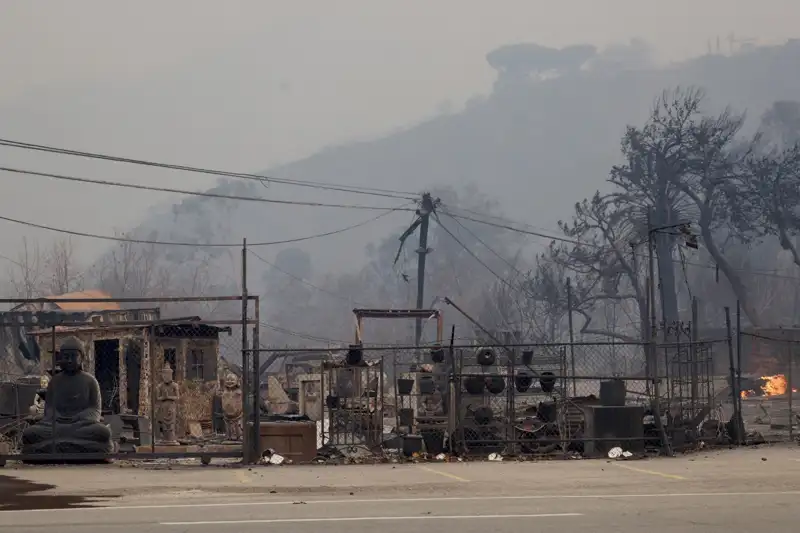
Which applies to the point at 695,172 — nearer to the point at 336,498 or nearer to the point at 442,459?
the point at 442,459

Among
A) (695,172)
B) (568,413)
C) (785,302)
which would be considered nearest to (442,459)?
(568,413)

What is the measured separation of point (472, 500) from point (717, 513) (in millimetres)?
3075

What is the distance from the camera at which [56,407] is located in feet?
71.5

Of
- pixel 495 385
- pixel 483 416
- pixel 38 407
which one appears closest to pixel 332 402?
pixel 495 385

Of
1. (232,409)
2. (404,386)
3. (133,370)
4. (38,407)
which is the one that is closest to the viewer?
(38,407)

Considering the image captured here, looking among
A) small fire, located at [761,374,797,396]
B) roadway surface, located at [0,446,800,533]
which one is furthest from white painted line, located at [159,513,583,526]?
small fire, located at [761,374,797,396]

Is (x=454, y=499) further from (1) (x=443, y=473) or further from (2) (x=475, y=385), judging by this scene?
(2) (x=475, y=385)

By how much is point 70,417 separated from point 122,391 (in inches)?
639

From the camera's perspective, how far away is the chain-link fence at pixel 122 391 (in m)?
21.0

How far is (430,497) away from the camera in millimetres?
14391

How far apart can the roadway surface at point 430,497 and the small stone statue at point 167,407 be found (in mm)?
11546

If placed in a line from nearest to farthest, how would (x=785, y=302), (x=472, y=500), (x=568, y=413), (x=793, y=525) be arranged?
(x=793, y=525), (x=472, y=500), (x=568, y=413), (x=785, y=302)

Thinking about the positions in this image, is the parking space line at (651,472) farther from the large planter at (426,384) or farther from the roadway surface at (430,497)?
the large planter at (426,384)

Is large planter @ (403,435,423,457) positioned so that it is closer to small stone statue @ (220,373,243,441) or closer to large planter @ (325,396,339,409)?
large planter @ (325,396,339,409)
